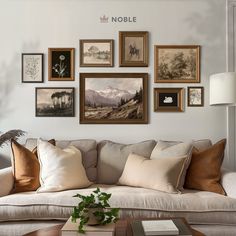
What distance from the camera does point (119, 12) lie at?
3660 millimetres

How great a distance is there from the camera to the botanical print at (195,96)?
3643 mm

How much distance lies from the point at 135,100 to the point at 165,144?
67cm

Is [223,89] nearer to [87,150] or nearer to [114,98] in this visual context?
[114,98]

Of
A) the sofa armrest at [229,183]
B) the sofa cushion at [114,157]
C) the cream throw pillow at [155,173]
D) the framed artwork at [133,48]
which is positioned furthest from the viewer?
the framed artwork at [133,48]

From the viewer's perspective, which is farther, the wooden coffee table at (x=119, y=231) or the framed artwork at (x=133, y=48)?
the framed artwork at (x=133, y=48)

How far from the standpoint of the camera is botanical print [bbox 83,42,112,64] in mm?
3660

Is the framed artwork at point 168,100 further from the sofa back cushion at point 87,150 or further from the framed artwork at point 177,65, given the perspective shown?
the sofa back cushion at point 87,150

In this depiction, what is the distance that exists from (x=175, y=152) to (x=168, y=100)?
767 mm

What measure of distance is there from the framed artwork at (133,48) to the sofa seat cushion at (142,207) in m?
1.63

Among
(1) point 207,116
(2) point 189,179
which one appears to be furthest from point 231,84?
(2) point 189,179

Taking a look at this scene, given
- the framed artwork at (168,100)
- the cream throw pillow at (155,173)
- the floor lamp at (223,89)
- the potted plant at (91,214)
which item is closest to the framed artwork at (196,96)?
the framed artwork at (168,100)

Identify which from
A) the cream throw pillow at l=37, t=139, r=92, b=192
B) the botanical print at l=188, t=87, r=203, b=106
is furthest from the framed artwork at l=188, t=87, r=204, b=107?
the cream throw pillow at l=37, t=139, r=92, b=192

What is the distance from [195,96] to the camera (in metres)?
3.65

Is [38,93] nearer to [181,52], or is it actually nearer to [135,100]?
[135,100]
